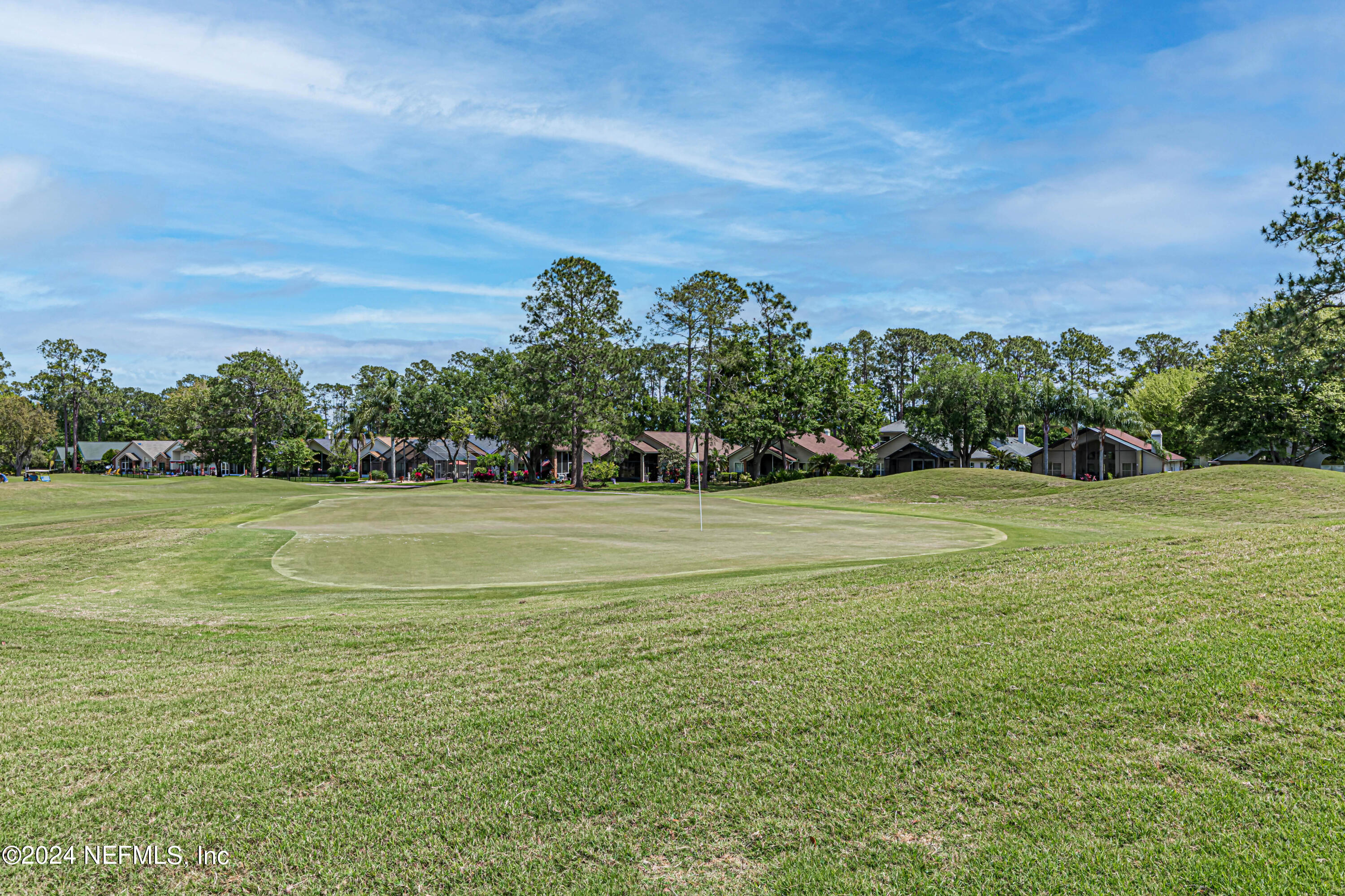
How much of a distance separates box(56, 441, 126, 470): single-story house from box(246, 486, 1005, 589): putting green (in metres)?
102

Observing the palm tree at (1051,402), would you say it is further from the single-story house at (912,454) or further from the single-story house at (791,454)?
the single-story house at (791,454)

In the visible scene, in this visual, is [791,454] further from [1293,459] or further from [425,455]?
[425,455]

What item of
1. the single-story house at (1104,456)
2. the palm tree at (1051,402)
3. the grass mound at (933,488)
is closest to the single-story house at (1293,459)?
the single-story house at (1104,456)

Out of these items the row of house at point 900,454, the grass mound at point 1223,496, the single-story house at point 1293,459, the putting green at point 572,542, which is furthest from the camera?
the row of house at point 900,454

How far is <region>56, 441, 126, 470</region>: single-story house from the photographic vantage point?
4434 inches

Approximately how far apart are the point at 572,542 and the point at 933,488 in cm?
2936

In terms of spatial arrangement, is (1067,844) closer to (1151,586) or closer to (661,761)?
(661,761)

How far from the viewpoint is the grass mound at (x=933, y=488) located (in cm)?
4197

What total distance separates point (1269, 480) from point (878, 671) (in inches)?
1469

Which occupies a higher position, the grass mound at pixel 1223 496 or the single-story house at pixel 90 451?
the single-story house at pixel 90 451

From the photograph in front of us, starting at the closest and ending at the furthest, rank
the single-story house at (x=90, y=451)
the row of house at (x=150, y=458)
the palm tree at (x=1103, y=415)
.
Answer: the palm tree at (x=1103, y=415), the single-story house at (x=90, y=451), the row of house at (x=150, y=458)

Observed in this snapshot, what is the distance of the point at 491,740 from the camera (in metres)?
5.68

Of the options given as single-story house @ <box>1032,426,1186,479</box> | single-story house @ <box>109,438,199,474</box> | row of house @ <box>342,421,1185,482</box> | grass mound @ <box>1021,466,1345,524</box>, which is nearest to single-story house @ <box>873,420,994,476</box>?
row of house @ <box>342,421,1185,482</box>

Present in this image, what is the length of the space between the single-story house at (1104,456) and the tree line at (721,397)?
2105mm
